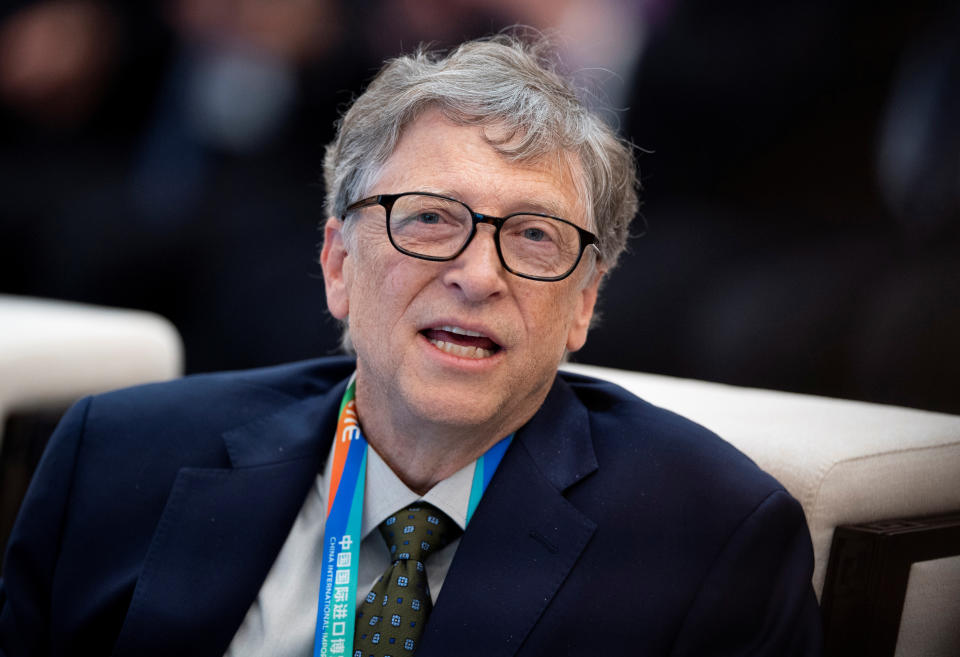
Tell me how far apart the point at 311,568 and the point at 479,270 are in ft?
1.90

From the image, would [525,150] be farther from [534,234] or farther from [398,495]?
[398,495]

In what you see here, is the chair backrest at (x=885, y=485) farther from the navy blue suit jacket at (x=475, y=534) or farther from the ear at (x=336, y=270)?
the ear at (x=336, y=270)

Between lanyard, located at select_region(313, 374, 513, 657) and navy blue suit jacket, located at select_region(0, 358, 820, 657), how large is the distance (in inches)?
1.6

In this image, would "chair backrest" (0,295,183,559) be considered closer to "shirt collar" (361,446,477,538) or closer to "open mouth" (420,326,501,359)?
"shirt collar" (361,446,477,538)

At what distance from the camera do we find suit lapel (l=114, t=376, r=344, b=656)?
57.3 inches

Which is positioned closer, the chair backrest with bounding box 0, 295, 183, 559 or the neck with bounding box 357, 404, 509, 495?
the neck with bounding box 357, 404, 509, 495

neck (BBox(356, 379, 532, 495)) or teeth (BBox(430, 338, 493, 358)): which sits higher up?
teeth (BBox(430, 338, 493, 358))

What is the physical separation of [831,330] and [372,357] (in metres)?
1.61

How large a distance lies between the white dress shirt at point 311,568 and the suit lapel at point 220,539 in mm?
31

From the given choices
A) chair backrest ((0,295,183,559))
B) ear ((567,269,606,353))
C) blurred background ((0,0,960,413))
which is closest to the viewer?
ear ((567,269,606,353))

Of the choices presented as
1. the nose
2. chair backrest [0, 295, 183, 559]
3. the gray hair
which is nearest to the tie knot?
the nose

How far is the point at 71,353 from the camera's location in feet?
7.51

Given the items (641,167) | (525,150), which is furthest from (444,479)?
(641,167)

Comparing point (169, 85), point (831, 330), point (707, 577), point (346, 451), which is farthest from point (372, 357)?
point (169, 85)
